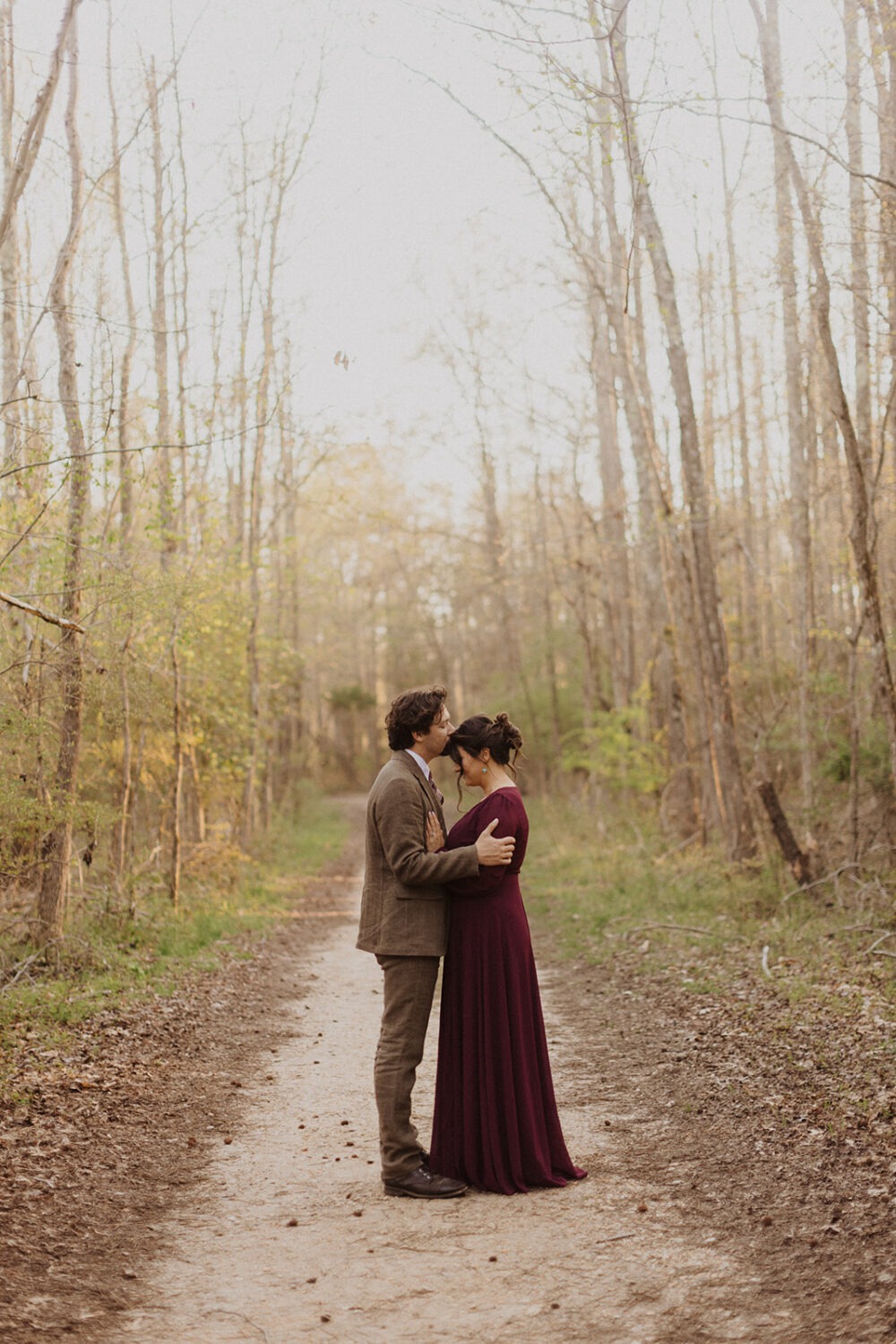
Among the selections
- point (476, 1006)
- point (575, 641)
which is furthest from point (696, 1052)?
point (575, 641)

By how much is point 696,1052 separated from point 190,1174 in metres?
3.02

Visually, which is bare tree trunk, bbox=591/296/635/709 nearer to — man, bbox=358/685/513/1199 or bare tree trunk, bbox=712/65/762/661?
bare tree trunk, bbox=712/65/762/661

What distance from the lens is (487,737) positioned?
15.8ft

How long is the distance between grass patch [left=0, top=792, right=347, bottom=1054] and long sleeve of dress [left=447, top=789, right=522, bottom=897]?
3.07 meters

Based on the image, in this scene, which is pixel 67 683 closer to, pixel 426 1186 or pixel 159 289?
pixel 426 1186

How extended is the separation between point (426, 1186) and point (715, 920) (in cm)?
635

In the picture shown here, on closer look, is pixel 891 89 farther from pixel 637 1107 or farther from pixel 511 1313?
pixel 511 1313

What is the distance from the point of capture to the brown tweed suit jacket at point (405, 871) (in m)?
4.61

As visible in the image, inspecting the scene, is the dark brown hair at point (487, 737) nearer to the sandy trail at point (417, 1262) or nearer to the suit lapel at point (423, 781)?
the suit lapel at point (423, 781)

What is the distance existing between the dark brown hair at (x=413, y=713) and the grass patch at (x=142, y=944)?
313cm

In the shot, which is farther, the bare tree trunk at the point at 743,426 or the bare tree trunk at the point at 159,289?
the bare tree trunk at the point at 743,426

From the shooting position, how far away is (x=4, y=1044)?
654 centimetres

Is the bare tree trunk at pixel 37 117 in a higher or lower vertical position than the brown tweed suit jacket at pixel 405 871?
higher

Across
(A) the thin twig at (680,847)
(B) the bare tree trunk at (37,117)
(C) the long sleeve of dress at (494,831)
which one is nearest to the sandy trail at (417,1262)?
(C) the long sleeve of dress at (494,831)
